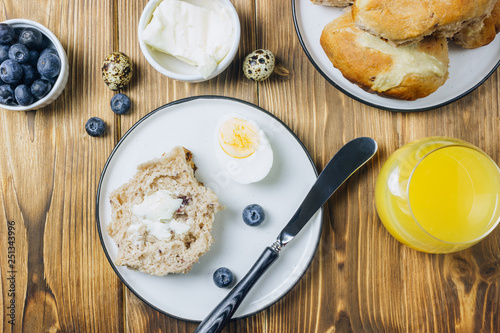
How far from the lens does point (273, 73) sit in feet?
4.42

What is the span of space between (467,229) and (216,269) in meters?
0.74

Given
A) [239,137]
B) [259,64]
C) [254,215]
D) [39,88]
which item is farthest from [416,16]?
[39,88]

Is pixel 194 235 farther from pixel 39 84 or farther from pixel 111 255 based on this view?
pixel 39 84

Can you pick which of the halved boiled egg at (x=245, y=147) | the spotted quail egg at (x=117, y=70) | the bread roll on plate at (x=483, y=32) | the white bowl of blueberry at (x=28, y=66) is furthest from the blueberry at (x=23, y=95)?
the bread roll on plate at (x=483, y=32)

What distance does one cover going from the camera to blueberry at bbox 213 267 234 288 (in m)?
1.24

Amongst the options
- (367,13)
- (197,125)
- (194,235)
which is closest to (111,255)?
(194,235)

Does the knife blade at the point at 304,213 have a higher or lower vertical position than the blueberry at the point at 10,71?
lower

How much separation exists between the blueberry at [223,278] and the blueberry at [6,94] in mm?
848

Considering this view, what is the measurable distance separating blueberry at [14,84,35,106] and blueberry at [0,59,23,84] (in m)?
0.03

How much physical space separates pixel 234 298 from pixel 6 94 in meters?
0.94

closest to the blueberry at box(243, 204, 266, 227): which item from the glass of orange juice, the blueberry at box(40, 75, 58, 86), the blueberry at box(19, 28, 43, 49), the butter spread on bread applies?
the glass of orange juice

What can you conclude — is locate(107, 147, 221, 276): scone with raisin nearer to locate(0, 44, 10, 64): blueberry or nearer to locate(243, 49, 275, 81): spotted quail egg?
locate(243, 49, 275, 81): spotted quail egg

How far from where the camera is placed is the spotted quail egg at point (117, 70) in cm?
129

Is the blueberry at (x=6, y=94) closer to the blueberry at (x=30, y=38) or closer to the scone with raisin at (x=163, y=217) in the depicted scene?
the blueberry at (x=30, y=38)
